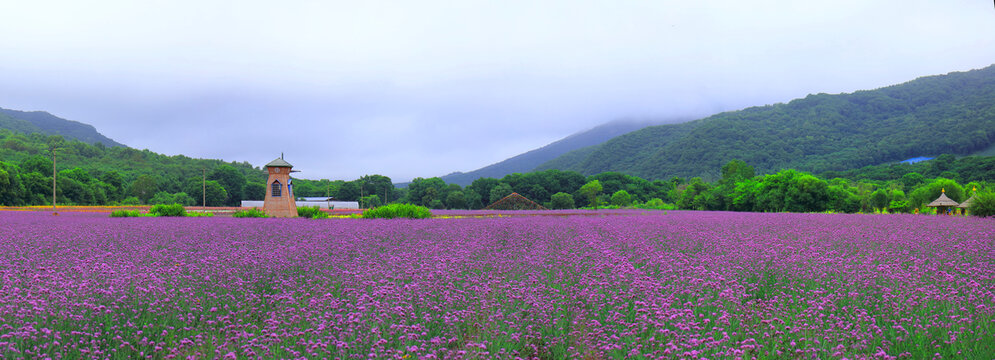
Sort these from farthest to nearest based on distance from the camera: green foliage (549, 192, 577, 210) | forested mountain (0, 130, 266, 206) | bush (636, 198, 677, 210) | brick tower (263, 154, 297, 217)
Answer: green foliage (549, 192, 577, 210), bush (636, 198, 677, 210), forested mountain (0, 130, 266, 206), brick tower (263, 154, 297, 217)

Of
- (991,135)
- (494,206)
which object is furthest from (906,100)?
(494,206)

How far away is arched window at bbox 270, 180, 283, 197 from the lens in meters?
24.8

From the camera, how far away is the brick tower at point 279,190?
24391mm

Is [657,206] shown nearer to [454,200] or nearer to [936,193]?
[936,193]

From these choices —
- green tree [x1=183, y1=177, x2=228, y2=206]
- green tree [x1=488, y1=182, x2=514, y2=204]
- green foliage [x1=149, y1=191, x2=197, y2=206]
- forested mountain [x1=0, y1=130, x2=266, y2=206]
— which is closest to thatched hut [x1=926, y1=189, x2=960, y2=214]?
forested mountain [x1=0, y1=130, x2=266, y2=206]

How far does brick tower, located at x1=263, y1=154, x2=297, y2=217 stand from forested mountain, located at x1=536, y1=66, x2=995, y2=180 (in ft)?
283

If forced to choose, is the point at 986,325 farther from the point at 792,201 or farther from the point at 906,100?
the point at 906,100

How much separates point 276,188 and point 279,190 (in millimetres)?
186

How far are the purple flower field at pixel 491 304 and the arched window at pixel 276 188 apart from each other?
1721 centimetres

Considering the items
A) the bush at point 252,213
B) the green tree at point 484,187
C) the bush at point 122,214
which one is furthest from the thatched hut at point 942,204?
the green tree at point 484,187

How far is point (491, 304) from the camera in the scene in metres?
4.40

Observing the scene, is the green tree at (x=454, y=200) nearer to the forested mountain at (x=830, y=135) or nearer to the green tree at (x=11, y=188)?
the green tree at (x=11, y=188)

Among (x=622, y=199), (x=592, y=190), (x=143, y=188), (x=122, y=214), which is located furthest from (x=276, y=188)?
(x=592, y=190)

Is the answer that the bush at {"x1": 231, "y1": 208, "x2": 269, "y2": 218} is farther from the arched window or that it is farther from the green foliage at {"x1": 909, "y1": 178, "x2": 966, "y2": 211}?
the green foliage at {"x1": 909, "y1": 178, "x2": 966, "y2": 211}
